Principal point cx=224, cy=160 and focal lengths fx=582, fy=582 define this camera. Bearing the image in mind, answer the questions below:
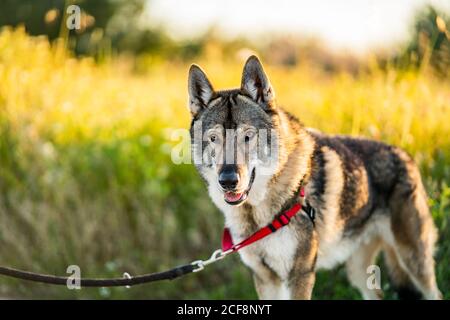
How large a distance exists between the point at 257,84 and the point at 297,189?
0.79m

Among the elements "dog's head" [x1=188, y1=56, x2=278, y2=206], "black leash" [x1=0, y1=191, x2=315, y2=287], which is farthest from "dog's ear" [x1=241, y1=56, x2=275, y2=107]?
"black leash" [x1=0, y1=191, x2=315, y2=287]

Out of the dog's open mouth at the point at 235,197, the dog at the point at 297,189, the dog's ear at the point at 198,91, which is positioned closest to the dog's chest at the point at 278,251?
the dog at the point at 297,189

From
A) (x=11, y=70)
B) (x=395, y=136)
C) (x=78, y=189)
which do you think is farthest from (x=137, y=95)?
(x=395, y=136)

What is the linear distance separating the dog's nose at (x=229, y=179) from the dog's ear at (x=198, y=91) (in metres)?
0.72

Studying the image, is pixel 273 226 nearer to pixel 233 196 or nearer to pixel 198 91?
pixel 233 196

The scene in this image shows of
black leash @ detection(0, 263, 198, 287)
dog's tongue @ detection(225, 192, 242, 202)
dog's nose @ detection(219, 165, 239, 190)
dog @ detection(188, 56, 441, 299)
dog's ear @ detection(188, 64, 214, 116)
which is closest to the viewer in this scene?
black leash @ detection(0, 263, 198, 287)

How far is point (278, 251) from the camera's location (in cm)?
397

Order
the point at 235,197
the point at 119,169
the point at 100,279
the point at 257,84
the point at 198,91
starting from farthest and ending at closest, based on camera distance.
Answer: the point at 119,169, the point at 198,91, the point at 257,84, the point at 235,197, the point at 100,279

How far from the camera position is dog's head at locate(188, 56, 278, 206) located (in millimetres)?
3742

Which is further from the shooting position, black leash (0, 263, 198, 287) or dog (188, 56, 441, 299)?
dog (188, 56, 441, 299)

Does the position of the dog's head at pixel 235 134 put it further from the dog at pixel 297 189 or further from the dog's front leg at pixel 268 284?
the dog's front leg at pixel 268 284

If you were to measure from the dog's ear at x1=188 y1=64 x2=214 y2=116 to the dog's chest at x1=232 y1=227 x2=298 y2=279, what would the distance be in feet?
3.44

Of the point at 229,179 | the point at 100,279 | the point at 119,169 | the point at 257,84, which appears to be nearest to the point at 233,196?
the point at 229,179

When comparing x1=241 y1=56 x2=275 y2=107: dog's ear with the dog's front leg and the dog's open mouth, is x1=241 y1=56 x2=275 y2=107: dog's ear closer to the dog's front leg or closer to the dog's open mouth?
the dog's open mouth
